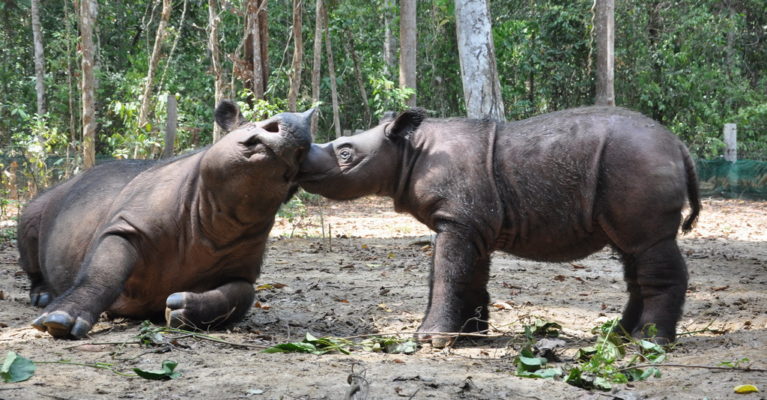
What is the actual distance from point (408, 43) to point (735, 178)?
8.59 m

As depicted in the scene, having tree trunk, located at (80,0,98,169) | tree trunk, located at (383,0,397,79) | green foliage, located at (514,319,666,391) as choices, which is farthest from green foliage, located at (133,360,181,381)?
tree trunk, located at (383,0,397,79)

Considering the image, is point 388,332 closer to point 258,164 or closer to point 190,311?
point 190,311

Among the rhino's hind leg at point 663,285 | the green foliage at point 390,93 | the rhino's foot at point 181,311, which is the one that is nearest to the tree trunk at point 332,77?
the green foliage at point 390,93

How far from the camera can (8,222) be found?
13258 mm

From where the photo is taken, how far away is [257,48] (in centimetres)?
1200

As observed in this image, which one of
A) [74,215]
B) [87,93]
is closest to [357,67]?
[87,93]

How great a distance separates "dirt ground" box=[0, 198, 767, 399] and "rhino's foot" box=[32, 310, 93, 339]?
0.22ft

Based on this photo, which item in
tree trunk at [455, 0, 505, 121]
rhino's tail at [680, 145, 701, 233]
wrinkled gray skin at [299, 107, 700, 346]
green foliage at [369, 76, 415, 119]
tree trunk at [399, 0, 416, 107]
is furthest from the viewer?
tree trunk at [399, 0, 416, 107]

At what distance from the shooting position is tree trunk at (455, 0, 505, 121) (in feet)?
37.0

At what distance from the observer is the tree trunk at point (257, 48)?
38.6 ft

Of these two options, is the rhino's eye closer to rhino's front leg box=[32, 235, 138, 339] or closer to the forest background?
rhino's front leg box=[32, 235, 138, 339]

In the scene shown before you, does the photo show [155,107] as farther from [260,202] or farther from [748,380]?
[748,380]

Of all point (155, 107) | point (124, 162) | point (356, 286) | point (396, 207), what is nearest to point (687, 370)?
point (396, 207)

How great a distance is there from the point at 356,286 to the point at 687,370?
3911 millimetres
